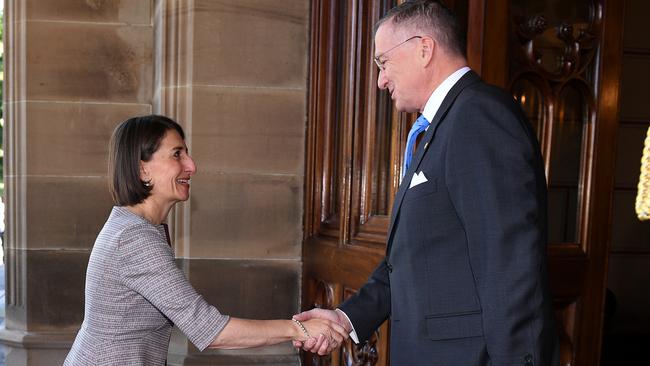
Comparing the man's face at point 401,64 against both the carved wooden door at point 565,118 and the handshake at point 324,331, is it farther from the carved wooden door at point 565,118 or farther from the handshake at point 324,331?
the handshake at point 324,331

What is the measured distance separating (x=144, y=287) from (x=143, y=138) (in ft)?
1.67

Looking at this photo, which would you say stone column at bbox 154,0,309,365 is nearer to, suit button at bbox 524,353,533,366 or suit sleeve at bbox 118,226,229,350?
suit sleeve at bbox 118,226,229,350

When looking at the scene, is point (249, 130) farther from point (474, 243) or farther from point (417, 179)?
point (474, 243)

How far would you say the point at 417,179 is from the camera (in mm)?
1882

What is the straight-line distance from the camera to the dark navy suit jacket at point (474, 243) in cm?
A: 161

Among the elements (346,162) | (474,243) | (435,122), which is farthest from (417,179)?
(346,162)

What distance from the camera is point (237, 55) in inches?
158

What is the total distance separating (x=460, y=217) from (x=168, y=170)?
3.45 ft

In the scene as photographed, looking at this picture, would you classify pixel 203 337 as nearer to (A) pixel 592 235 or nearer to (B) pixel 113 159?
(B) pixel 113 159

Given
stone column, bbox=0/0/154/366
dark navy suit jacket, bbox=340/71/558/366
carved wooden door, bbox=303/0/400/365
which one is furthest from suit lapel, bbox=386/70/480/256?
stone column, bbox=0/0/154/366

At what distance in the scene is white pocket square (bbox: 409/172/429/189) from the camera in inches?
72.9

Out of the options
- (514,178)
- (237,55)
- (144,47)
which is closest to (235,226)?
(237,55)

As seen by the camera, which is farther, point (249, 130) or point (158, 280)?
point (249, 130)

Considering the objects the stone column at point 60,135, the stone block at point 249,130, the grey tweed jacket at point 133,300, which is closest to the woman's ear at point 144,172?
the grey tweed jacket at point 133,300
